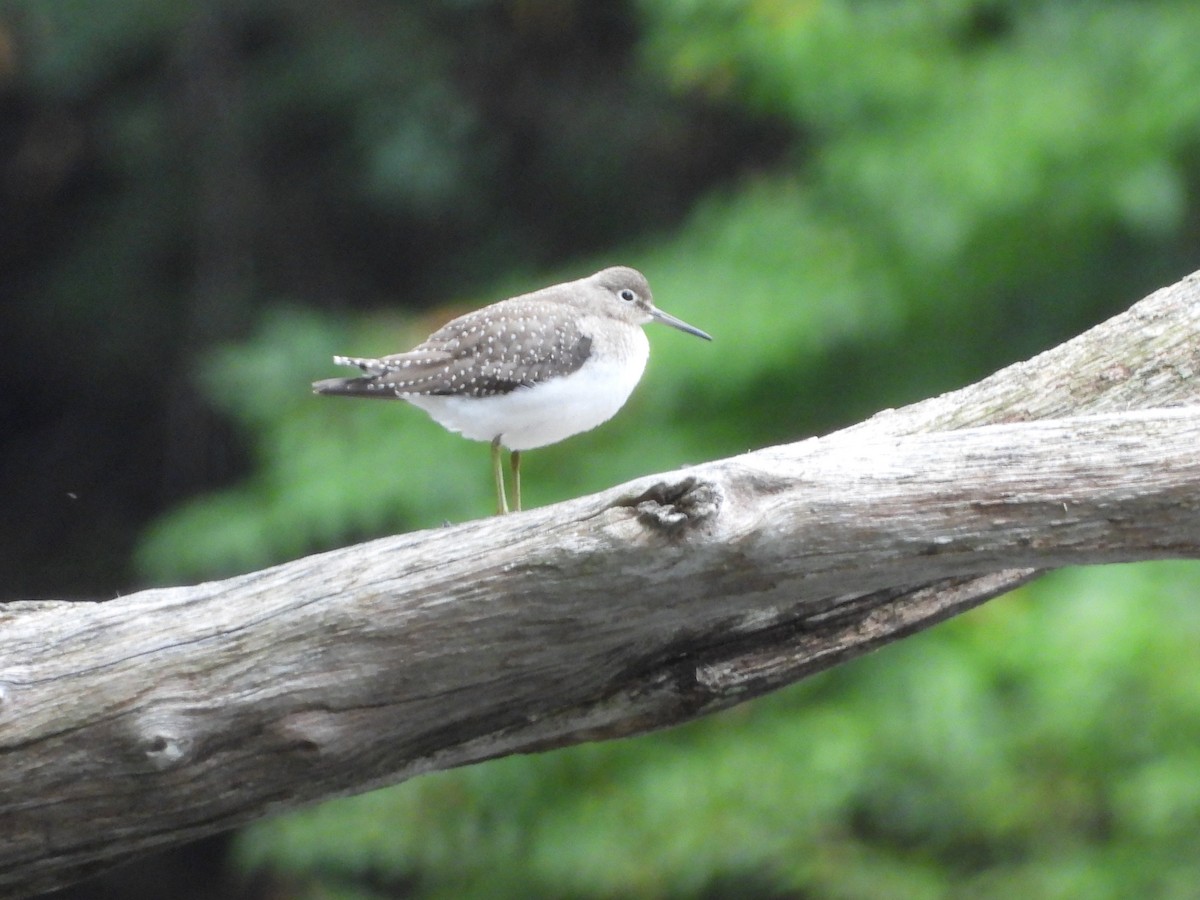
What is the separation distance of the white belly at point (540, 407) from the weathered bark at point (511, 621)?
125cm

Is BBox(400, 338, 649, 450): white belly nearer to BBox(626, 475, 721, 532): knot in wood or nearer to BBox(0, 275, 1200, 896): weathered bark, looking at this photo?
BBox(0, 275, 1200, 896): weathered bark

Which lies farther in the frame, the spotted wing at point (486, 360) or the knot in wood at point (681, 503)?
the spotted wing at point (486, 360)

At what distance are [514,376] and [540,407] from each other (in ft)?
0.39

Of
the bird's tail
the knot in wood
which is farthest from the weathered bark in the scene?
the bird's tail

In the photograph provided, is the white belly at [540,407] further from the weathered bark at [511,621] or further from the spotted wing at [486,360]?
the weathered bark at [511,621]

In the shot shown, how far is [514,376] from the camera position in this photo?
4648mm

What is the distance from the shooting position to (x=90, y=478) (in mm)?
10891

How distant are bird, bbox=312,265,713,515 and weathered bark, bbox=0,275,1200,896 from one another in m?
1.27

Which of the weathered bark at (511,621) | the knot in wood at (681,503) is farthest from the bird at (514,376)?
the knot in wood at (681,503)

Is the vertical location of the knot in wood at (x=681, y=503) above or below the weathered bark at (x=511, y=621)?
above

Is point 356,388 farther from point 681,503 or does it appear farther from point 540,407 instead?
point 681,503

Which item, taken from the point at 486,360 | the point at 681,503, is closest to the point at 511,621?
the point at 681,503

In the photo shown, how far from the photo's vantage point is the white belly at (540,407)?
4.64m

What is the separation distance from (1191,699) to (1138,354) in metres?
2.44
